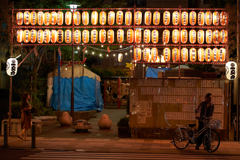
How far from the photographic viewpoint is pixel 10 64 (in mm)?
17734

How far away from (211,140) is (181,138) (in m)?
1.14

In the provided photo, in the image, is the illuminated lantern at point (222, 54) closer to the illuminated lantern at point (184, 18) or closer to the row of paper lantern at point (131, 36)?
the row of paper lantern at point (131, 36)

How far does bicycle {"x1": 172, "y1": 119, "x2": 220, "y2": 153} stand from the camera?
1396 cm

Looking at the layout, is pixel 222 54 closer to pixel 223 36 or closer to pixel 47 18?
pixel 223 36

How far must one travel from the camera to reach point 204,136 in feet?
46.1

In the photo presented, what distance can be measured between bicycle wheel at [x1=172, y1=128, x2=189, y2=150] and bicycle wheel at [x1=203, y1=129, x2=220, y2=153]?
77 centimetres

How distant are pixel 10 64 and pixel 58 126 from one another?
6.16m

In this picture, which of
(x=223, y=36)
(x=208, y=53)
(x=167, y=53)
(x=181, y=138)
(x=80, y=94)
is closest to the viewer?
(x=181, y=138)

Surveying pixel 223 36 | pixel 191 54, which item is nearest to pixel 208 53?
pixel 191 54

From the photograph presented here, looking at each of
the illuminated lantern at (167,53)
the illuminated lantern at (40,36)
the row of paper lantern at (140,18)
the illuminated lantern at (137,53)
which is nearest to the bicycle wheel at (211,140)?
the illuminated lantern at (167,53)

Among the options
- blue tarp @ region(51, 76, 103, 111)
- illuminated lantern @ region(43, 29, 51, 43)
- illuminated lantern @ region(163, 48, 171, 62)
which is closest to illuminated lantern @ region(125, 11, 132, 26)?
illuminated lantern @ region(163, 48, 171, 62)

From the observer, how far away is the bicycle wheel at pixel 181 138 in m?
14.5

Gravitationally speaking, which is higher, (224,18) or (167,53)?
(224,18)

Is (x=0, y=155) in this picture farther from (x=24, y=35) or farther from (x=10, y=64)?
(x=24, y=35)
